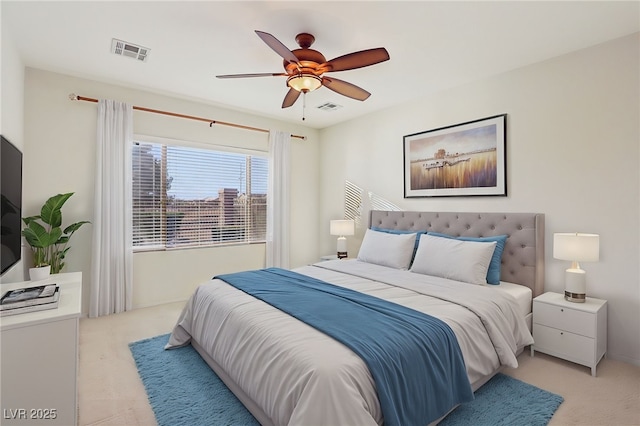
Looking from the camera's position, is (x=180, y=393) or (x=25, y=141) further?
(x=25, y=141)

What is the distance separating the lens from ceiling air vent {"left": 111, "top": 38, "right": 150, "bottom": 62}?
107 inches

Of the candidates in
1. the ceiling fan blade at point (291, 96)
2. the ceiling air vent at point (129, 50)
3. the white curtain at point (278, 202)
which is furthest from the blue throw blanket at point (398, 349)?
the white curtain at point (278, 202)

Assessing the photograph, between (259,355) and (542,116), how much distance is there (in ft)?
10.7

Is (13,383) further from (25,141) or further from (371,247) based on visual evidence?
(371,247)

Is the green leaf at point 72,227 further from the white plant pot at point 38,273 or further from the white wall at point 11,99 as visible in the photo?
the white plant pot at point 38,273

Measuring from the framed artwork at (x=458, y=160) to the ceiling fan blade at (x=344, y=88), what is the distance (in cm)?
142

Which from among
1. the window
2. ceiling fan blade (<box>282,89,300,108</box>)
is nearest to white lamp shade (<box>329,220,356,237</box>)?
the window

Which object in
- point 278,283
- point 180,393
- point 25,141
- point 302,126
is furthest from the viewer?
point 302,126

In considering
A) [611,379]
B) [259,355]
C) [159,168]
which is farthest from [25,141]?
[611,379]

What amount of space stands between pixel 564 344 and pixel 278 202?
12.5ft

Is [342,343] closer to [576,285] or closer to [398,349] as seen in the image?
[398,349]

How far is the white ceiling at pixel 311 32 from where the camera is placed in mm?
2223

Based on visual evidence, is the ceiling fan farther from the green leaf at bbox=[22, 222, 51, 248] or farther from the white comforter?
the green leaf at bbox=[22, 222, 51, 248]

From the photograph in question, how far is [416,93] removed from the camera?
3.85 meters
